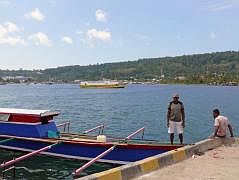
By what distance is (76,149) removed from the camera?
19250 millimetres

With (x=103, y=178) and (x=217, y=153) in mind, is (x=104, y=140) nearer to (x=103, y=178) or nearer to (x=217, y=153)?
(x=217, y=153)

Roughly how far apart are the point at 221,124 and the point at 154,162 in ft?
15.7

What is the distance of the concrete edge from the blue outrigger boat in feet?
7.95

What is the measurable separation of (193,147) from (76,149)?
23.5 ft

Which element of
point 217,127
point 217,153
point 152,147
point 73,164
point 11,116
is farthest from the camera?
point 11,116

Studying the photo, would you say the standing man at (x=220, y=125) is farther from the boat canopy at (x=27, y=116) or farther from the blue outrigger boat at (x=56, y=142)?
the boat canopy at (x=27, y=116)

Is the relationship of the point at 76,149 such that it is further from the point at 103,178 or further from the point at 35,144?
the point at 103,178

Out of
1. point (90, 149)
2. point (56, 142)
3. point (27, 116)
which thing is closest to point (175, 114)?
point (90, 149)

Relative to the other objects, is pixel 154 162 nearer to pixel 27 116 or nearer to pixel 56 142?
pixel 56 142

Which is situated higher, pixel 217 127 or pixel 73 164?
pixel 217 127

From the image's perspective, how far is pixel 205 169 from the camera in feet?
37.3

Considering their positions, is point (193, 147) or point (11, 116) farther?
point (11, 116)

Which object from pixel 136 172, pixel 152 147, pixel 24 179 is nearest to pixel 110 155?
pixel 152 147

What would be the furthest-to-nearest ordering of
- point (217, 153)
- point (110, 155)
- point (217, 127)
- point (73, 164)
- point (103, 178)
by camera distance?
point (73, 164) < point (110, 155) < point (217, 127) < point (217, 153) < point (103, 178)
